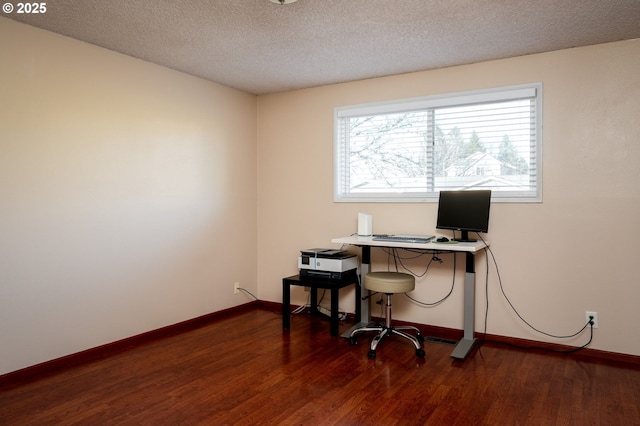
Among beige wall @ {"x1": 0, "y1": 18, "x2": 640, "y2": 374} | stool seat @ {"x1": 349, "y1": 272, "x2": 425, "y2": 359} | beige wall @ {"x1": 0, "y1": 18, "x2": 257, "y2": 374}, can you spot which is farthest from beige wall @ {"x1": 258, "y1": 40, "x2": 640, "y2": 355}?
beige wall @ {"x1": 0, "y1": 18, "x2": 257, "y2": 374}

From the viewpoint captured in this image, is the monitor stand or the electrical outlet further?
the monitor stand

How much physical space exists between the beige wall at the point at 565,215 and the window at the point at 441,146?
12cm

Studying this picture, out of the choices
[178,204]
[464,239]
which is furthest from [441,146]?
[178,204]

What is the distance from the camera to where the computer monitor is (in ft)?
11.9

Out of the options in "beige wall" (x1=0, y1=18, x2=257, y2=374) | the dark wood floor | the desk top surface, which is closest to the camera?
the dark wood floor

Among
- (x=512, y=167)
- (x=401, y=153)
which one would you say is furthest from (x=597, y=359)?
(x=401, y=153)

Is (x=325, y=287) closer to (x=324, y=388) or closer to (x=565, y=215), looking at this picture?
(x=324, y=388)

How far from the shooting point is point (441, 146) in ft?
13.8

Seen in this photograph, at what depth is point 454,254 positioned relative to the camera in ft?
13.2

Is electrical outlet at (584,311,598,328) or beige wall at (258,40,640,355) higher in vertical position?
beige wall at (258,40,640,355)

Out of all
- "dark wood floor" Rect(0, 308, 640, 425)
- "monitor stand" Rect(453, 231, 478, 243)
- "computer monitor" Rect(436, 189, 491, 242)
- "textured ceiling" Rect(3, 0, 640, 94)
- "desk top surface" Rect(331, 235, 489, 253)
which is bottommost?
"dark wood floor" Rect(0, 308, 640, 425)

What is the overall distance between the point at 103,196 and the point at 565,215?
387 cm

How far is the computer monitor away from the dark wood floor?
3.44ft

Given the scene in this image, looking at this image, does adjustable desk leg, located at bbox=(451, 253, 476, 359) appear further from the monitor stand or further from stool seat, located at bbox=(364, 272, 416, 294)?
stool seat, located at bbox=(364, 272, 416, 294)
